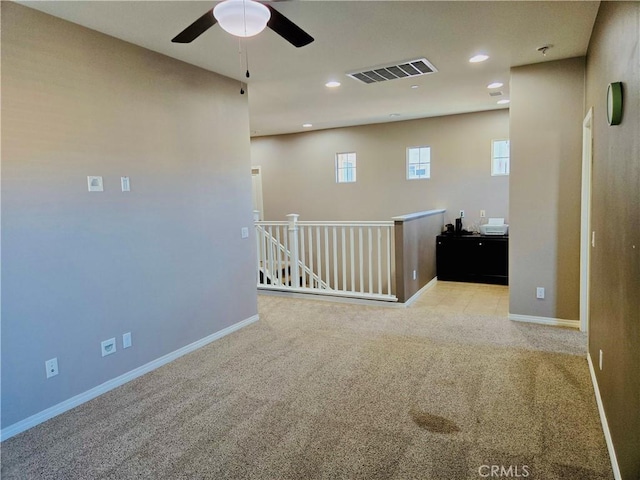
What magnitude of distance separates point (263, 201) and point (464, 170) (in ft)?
13.8

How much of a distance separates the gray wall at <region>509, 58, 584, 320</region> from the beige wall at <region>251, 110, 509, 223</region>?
2434 mm

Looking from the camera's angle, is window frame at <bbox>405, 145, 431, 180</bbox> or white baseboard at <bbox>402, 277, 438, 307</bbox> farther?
window frame at <bbox>405, 145, 431, 180</bbox>

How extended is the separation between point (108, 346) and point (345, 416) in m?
1.93

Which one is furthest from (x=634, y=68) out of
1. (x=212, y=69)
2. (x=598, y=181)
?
(x=212, y=69)

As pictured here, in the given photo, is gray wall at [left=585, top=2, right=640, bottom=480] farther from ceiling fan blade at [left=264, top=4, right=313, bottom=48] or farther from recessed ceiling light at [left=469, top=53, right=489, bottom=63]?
ceiling fan blade at [left=264, top=4, right=313, bottom=48]

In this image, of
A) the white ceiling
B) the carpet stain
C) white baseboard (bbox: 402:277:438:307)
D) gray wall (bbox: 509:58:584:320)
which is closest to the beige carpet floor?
the carpet stain

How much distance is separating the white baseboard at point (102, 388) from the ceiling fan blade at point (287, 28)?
285 cm

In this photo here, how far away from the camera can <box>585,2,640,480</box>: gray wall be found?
5.31ft

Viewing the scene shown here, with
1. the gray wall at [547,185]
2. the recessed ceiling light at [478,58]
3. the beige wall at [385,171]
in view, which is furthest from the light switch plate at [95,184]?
the beige wall at [385,171]

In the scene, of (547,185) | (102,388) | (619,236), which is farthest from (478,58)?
(102,388)

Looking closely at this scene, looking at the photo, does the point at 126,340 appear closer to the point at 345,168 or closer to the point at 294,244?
the point at 294,244

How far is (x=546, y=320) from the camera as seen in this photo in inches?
170

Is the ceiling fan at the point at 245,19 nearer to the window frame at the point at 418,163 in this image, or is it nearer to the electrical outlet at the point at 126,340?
the electrical outlet at the point at 126,340

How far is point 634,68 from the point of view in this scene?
165 centimetres
